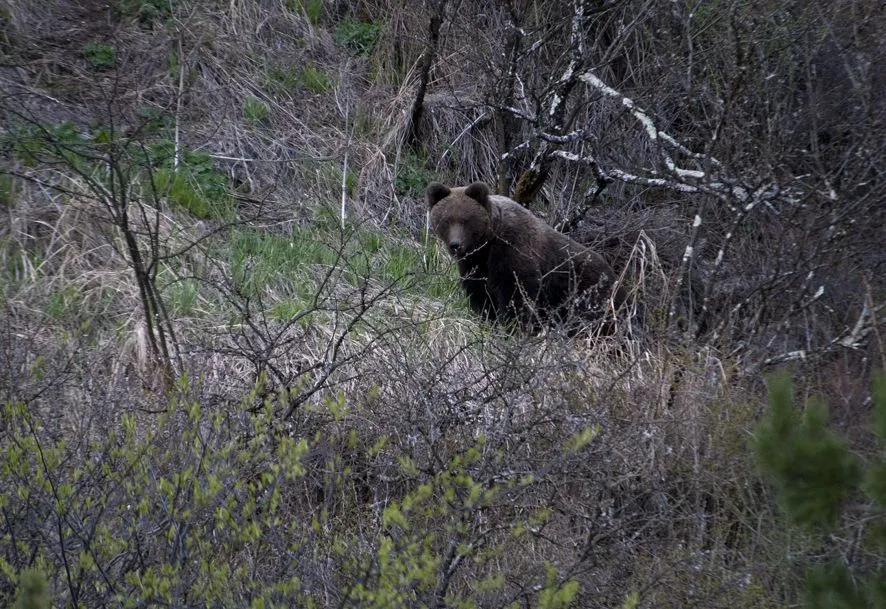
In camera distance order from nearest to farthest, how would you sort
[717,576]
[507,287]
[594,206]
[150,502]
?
1. [150,502]
2. [717,576]
3. [507,287]
4. [594,206]

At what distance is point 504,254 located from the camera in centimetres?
775

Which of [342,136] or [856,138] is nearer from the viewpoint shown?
[856,138]

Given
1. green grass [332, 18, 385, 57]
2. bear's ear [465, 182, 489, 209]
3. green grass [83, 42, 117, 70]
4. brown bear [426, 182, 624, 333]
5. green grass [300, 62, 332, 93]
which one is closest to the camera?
brown bear [426, 182, 624, 333]

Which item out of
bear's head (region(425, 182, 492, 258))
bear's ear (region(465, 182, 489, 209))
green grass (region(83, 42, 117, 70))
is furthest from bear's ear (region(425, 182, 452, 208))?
green grass (region(83, 42, 117, 70))

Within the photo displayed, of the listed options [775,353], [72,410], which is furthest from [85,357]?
[775,353]

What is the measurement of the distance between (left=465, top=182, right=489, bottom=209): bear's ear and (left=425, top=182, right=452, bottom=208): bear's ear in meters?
0.22

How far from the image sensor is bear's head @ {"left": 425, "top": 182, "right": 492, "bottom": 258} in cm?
769

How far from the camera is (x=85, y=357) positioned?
5.65 metres

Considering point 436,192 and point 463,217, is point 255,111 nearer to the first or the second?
point 436,192

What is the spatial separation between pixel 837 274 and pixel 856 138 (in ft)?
3.73

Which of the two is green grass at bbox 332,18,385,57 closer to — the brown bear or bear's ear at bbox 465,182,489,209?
the brown bear

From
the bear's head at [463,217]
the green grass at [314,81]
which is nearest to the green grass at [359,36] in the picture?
the green grass at [314,81]

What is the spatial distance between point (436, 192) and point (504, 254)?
2.47ft

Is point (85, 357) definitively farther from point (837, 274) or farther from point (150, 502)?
point (837, 274)
